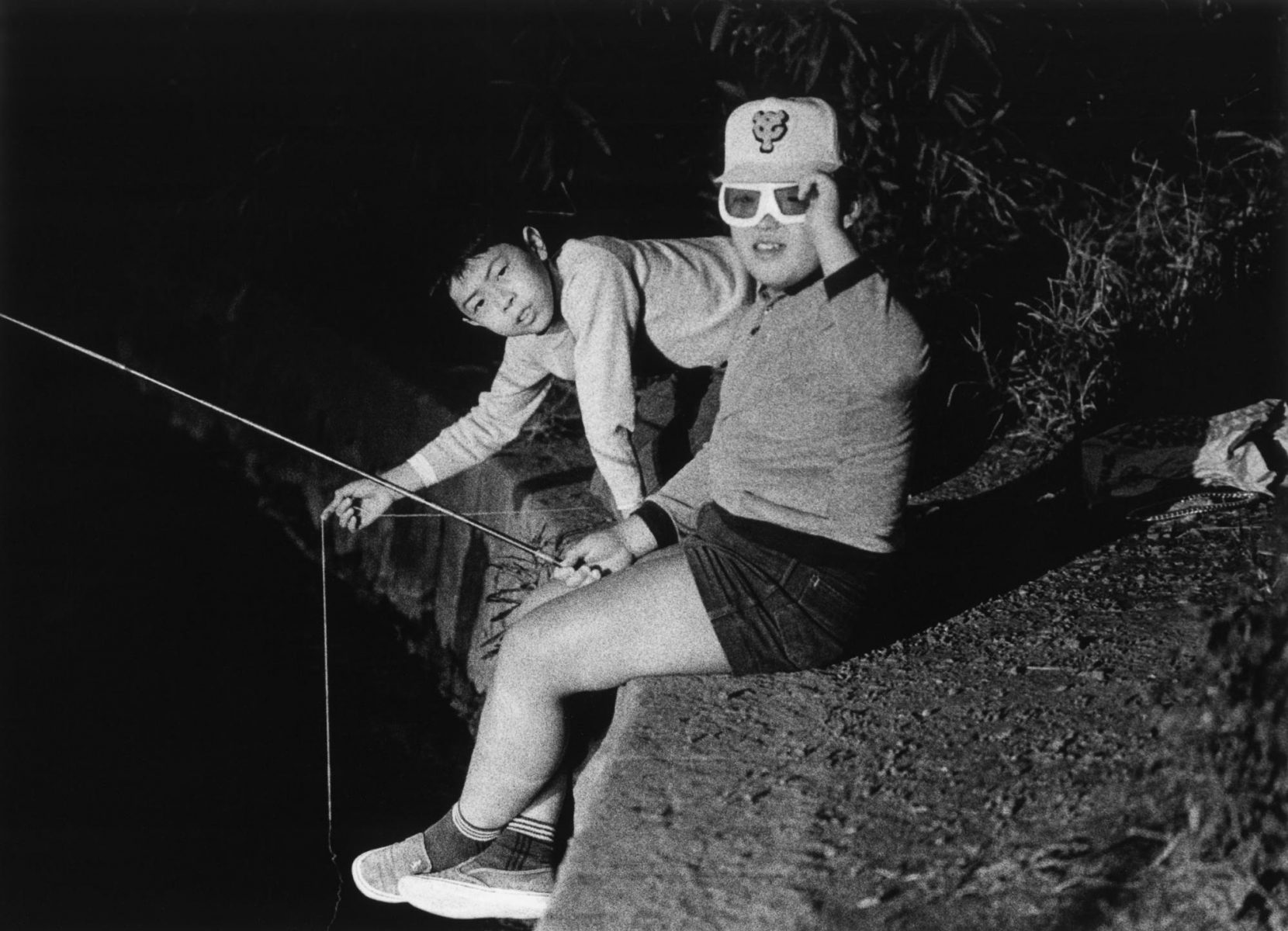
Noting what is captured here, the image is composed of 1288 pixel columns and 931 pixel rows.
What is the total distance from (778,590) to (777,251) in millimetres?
619

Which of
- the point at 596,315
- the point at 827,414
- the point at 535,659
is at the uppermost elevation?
the point at 596,315

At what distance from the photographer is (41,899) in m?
3.57

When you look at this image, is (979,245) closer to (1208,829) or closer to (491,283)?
(491,283)

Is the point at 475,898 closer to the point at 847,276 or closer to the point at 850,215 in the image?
the point at 847,276

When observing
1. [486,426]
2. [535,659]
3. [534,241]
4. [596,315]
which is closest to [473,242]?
[534,241]

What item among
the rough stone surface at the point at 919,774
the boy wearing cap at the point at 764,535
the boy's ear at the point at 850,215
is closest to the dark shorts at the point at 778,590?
the boy wearing cap at the point at 764,535

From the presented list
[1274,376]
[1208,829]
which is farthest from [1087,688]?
[1274,376]

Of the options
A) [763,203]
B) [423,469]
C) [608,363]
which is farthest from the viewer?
[423,469]

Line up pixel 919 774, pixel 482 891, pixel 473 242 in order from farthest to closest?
pixel 473 242 < pixel 482 891 < pixel 919 774

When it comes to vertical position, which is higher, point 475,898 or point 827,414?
point 827,414

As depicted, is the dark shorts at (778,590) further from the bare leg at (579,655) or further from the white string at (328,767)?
the white string at (328,767)

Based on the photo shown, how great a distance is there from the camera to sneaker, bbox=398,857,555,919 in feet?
9.68

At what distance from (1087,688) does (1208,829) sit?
0.76 metres

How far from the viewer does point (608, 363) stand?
3.37 meters
